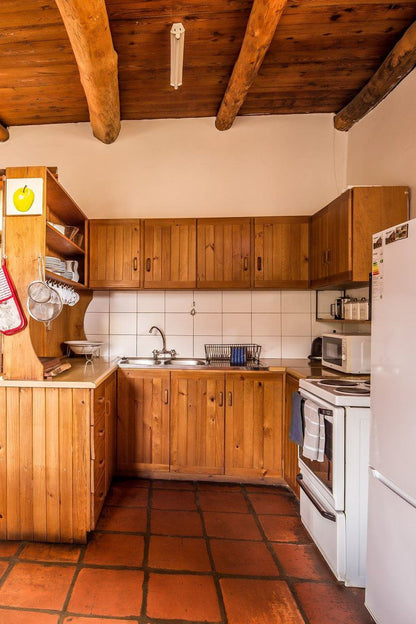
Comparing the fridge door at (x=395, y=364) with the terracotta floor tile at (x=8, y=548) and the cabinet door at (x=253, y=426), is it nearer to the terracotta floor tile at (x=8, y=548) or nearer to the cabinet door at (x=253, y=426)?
the cabinet door at (x=253, y=426)

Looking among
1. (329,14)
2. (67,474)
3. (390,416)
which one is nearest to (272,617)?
(390,416)

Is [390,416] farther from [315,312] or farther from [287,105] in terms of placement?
[287,105]

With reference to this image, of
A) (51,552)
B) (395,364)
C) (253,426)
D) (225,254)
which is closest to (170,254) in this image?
(225,254)

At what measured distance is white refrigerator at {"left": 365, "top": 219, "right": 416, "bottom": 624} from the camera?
1059mm

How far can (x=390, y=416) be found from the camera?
1165mm

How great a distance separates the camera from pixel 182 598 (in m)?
1.40

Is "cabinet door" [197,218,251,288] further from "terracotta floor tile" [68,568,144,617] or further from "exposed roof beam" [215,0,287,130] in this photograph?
"terracotta floor tile" [68,568,144,617]

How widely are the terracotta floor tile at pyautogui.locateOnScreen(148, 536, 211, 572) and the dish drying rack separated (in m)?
1.30

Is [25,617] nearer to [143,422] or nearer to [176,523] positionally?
[176,523]

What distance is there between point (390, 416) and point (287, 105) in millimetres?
2744

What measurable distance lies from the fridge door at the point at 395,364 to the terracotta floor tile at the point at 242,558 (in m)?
0.85

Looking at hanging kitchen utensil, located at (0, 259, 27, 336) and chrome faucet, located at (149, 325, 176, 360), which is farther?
chrome faucet, located at (149, 325, 176, 360)

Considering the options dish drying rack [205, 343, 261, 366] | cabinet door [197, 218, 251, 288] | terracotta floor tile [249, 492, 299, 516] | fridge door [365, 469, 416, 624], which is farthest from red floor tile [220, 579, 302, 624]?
cabinet door [197, 218, 251, 288]

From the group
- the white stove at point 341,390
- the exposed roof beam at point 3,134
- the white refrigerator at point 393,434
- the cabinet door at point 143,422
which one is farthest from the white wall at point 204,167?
the white refrigerator at point 393,434
